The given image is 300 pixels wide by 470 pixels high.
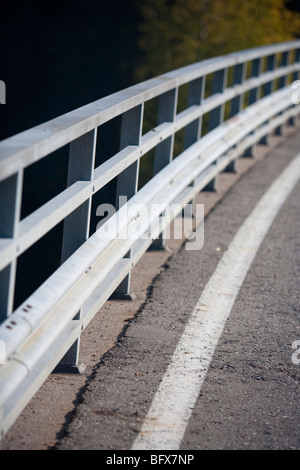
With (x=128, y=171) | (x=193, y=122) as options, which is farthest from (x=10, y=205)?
(x=193, y=122)

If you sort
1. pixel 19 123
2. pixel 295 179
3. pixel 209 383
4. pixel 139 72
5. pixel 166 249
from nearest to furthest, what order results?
pixel 209 383, pixel 166 249, pixel 295 179, pixel 139 72, pixel 19 123

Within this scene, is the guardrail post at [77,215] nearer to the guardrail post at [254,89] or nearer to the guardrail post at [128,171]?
the guardrail post at [128,171]

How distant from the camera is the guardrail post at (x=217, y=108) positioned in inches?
331

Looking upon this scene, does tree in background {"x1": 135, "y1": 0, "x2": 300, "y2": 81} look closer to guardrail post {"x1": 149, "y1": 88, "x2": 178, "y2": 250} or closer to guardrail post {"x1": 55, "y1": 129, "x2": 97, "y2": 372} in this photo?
guardrail post {"x1": 149, "y1": 88, "x2": 178, "y2": 250}

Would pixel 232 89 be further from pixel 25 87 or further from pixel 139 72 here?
pixel 25 87

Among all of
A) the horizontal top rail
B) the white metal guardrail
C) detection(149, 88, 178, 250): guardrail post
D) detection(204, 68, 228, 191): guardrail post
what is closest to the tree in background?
detection(204, 68, 228, 191): guardrail post

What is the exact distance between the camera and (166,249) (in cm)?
666

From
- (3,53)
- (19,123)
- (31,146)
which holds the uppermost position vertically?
(31,146)

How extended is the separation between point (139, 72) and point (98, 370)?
A: 3637cm

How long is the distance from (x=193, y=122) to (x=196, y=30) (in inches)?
1331

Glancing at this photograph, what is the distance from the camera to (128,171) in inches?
206

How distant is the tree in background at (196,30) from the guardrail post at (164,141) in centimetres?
3375

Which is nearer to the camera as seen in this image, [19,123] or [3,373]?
[3,373]

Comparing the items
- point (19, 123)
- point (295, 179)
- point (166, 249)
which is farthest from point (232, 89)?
point (19, 123)
